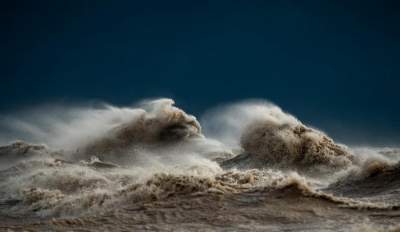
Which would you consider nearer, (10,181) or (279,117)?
(10,181)

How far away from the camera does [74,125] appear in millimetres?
34906

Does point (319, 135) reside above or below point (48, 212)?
above

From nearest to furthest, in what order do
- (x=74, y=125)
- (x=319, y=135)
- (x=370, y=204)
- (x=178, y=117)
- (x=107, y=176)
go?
(x=370, y=204) → (x=107, y=176) → (x=319, y=135) → (x=178, y=117) → (x=74, y=125)

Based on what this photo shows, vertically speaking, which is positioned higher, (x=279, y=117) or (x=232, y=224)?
(x=279, y=117)

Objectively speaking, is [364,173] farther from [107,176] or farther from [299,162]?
[107,176]

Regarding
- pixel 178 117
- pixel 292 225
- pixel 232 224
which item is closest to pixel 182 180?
pixel 232 224

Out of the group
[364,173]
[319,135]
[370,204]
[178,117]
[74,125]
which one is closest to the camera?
[370,204]

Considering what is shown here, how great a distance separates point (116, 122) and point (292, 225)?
25369mm

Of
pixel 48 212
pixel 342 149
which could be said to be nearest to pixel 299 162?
pixel 342 149

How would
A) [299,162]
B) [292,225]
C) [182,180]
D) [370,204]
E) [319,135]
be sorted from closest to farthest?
1. [292,225]
2. [370,204]
3. [182,180]
4. [299,162]
5. [319,135]

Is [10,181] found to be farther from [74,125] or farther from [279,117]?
[74,125]

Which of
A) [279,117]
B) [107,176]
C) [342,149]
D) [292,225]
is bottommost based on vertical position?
[292,225]

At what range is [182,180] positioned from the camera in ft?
39.9

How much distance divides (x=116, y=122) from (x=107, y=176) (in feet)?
49.4
